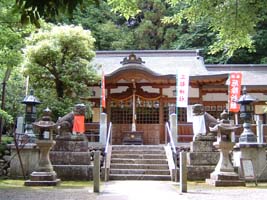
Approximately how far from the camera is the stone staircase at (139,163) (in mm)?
13052

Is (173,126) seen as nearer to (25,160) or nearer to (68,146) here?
(68,146)

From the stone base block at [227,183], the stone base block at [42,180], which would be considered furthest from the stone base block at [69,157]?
the stone base block at [227,183]

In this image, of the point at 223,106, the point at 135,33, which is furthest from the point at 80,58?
the point at 135,33

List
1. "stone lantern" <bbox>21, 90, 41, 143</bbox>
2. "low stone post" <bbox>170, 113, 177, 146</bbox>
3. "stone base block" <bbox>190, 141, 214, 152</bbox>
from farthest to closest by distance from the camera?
"low stone post" <bbox>170, 113, 177, 146</bbox> < "stone lantern" <bbox>21, 90, 41, 143</bbox> < "stone base block" <bbox>190, 141, 214, 152</bbox>

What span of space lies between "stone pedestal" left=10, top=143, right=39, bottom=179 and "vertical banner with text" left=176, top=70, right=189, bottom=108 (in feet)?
21.6

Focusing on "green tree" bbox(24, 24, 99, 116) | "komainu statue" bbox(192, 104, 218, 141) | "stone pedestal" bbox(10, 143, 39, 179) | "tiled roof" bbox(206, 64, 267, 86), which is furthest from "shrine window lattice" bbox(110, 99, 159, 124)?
"stone pedestal" bbox(10, 143, 39, 179)

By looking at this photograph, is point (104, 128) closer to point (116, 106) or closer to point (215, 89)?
point (116, 106)

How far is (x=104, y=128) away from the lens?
16000 millimetres

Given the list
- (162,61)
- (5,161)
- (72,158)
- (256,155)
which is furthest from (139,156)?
(162,61)

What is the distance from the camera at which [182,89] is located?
674 inches

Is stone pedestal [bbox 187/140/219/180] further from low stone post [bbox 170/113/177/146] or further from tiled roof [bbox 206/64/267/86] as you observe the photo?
tiled roof [bbox 206/64/267/86]

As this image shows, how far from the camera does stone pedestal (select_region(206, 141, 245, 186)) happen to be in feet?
37.1

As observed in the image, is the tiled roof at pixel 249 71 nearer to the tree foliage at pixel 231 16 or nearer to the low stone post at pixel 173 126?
the low stone post at pixel 173 126

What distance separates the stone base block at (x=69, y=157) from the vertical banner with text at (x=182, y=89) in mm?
5437
